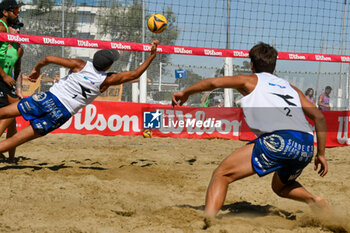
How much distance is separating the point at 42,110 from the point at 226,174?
2.26 metres

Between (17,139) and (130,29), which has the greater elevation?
(130,29)

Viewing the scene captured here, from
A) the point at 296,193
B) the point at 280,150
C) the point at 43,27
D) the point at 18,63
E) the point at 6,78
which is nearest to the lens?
the point at 280,150

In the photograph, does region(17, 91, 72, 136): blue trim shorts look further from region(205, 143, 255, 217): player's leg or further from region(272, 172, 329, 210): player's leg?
region(272, 172, 329, 210): player's leg

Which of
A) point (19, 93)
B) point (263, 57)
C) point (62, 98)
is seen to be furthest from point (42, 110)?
point (263, 57)

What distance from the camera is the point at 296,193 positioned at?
9.84 feet

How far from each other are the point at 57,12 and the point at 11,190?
966 cm

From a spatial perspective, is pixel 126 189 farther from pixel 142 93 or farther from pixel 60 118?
pixel 142 93

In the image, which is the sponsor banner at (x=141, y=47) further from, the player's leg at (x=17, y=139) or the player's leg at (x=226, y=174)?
the player's leg at (x=226, y=174)

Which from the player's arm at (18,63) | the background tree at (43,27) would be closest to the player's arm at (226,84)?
the player's arm at (18,63)

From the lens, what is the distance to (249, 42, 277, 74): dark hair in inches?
111

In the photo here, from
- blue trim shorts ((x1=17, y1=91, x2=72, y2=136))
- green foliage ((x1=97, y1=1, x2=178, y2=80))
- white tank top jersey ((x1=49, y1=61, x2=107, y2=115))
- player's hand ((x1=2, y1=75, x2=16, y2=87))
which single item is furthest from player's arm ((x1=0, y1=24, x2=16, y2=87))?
green foliage ((x1=97, y1=1, x2=178, y2=80))

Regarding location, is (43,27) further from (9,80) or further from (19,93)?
(9,80)

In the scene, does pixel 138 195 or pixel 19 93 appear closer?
pixel 138 195

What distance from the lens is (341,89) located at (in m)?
10.2
